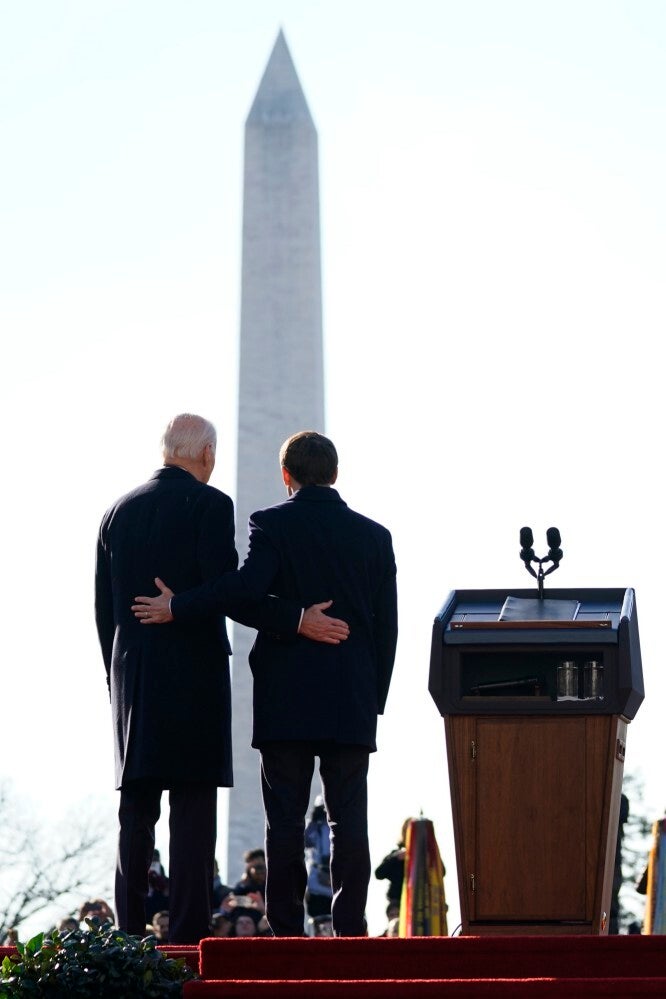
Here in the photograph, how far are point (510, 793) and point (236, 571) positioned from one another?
1260mm

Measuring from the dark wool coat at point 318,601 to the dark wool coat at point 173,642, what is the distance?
11 centimetres

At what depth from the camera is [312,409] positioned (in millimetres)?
32844

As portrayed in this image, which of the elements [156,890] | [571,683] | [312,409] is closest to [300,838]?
[571,683]

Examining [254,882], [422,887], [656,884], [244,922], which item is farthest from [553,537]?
[254,882]

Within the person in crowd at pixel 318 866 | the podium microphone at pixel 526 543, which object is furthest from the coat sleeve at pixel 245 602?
the person in crowd at pixel 318 866

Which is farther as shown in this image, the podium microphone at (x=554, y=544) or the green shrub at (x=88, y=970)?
the podium microphone at (x=554, y=544)

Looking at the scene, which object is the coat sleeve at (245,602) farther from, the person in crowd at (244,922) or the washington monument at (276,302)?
the washington monument at (276,302)

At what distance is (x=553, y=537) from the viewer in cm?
915

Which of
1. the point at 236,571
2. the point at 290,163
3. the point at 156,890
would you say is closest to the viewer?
the point at 236,571

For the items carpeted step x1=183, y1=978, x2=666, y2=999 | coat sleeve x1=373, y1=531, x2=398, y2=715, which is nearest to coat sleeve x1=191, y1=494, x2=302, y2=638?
coat sleeve x1=373, y1=531, x2=398, y2=715

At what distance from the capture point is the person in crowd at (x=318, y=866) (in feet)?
51.6

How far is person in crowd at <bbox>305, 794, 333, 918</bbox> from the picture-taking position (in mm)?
15742

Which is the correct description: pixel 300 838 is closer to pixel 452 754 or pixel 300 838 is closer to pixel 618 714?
pixel 452 754

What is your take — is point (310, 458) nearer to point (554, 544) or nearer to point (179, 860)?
point (554, 544)
